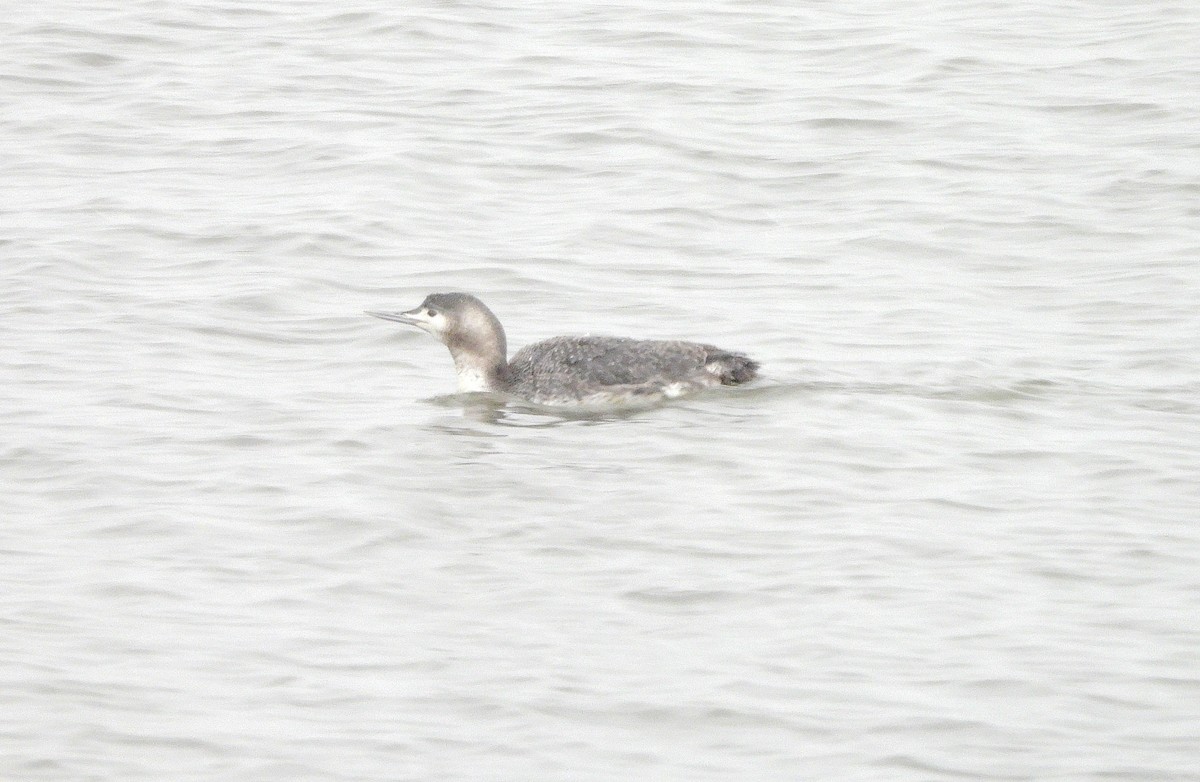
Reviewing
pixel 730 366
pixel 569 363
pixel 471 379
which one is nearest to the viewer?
pixel 730 366

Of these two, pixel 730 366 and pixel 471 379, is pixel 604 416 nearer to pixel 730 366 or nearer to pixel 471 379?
pixel 730 366

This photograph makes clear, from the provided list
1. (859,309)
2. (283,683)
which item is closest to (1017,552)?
(283,683)

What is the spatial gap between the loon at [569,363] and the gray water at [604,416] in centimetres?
17

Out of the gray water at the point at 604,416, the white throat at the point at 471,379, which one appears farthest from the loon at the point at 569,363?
the gray water at the point at 604,416

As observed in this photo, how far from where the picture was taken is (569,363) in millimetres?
10422

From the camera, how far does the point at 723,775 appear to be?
19.7 feet

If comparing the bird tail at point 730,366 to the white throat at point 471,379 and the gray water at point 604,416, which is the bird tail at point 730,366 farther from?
the white throat at point 471,379

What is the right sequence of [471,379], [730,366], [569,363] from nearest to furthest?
[730,366]
[569,363]
[471,379]

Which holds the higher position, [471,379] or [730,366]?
[730,366]

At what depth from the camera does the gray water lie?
6438 millimetres

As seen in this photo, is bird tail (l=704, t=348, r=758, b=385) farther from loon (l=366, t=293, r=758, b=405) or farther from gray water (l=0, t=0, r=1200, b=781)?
gray water (l=0, t=0, r=1200, b=781)

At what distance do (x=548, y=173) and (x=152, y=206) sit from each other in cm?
283

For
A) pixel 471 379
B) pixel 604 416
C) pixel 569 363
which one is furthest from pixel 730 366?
pixel 471 379

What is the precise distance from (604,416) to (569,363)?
34 cm
